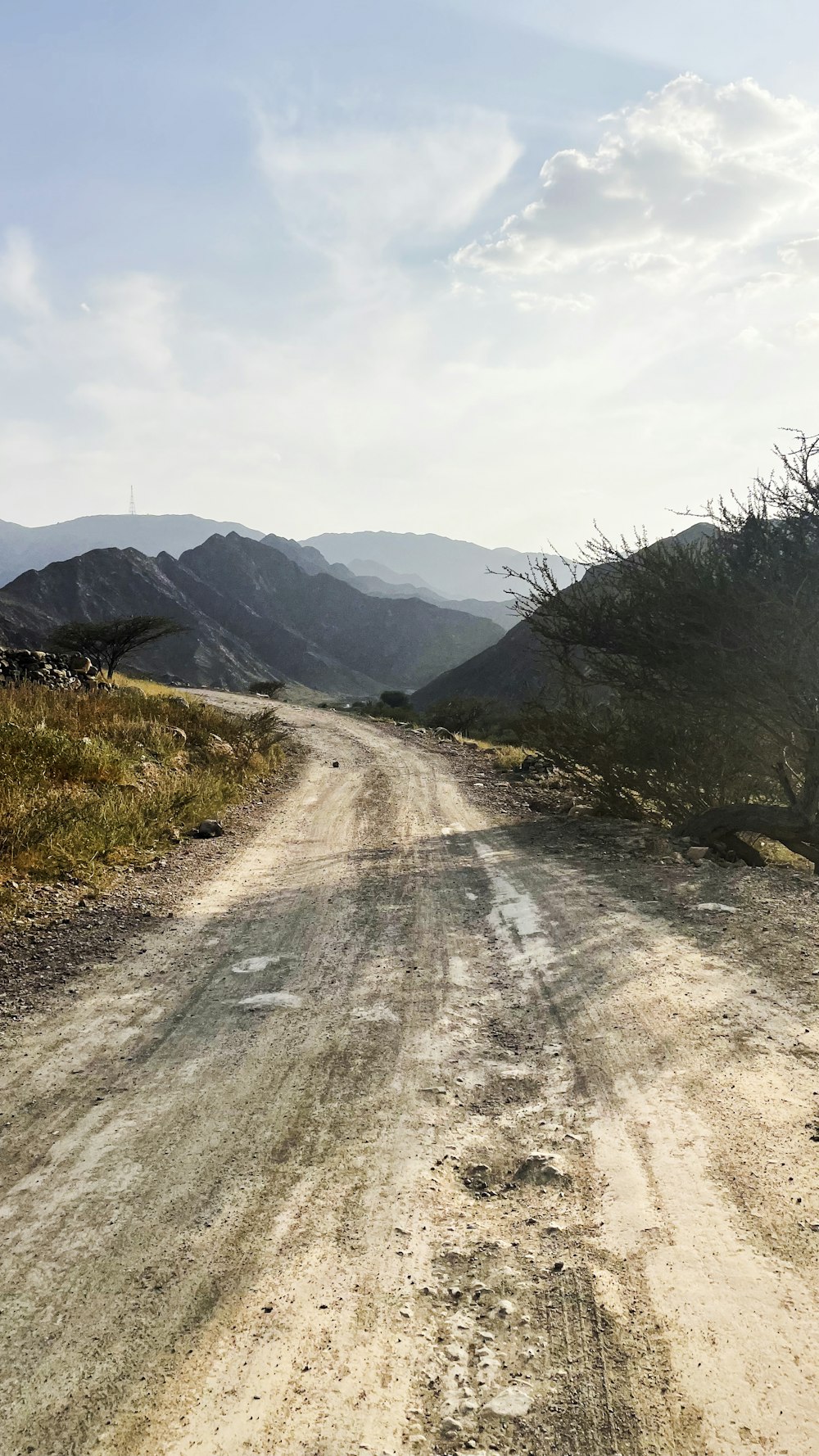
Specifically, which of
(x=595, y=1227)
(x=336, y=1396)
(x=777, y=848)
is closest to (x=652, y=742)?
(x=777, y=848)

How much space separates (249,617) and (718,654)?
129265mm

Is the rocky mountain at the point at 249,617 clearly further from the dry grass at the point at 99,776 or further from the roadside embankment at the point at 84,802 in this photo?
the roadside embankment at the point at 84,802

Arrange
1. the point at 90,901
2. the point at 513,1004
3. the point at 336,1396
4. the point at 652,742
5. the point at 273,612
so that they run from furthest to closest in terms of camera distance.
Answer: the point at 273,612, the point at 652,742, the point at 90,901, the point at 513,1004, the point at 336,1396

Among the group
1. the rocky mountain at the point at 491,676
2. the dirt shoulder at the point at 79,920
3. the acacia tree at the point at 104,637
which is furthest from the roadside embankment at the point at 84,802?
the rocky mountain at the point at 491,676

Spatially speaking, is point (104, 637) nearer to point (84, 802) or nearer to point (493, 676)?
point (84, 802)

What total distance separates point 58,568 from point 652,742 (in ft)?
350

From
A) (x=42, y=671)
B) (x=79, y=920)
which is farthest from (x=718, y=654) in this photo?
(x=42, y=671)

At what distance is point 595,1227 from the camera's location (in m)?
2.22

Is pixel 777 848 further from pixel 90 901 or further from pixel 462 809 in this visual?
pixel 90 901

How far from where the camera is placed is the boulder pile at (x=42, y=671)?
16641mm

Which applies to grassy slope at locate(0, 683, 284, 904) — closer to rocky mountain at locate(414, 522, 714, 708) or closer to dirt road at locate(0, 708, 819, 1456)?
dirt road at locate(0, 708, 819, 1456)

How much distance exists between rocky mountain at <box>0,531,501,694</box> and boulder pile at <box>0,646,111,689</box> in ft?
189

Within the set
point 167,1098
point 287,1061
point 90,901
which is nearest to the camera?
point 167,1098

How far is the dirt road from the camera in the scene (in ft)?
5.48
